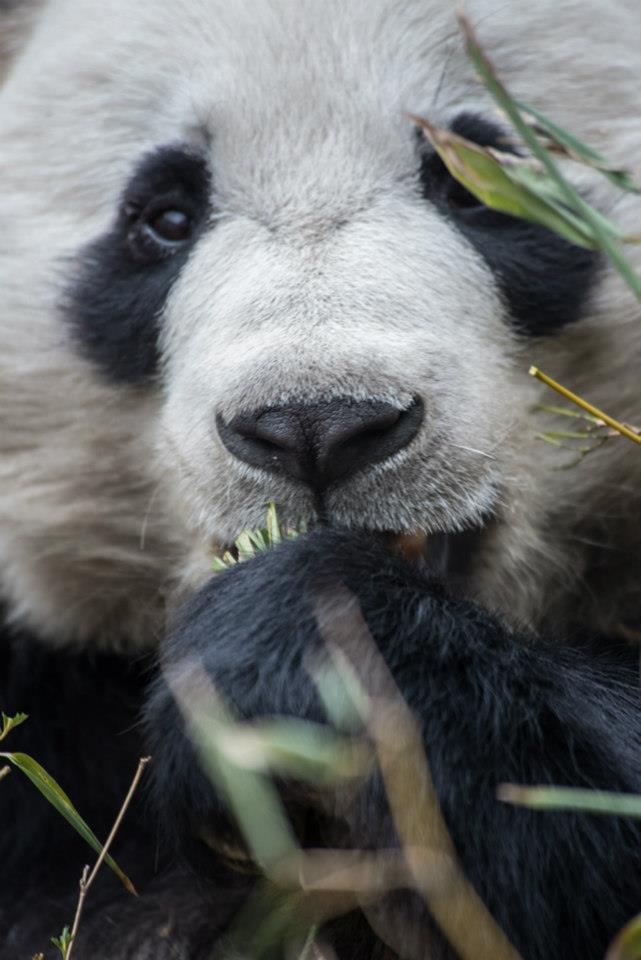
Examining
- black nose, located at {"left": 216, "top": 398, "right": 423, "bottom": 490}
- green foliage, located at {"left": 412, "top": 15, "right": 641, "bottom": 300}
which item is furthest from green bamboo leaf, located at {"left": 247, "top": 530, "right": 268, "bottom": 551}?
green foliage, located at {"left": 412, "top": 15, "right": 641, "bottom": 300}

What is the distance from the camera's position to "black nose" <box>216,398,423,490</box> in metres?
2.16

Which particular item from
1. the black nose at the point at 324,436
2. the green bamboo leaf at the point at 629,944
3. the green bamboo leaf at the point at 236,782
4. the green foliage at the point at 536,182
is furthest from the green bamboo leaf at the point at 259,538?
the green bamboo leaf at the point at 629,944

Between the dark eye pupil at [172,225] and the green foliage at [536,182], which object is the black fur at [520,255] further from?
the green foliage at [536,182]

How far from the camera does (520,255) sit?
2549 mm

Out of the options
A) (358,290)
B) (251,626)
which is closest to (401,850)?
(251,626)

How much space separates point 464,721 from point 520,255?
3.20 ft

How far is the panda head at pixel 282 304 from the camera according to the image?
2256 mm

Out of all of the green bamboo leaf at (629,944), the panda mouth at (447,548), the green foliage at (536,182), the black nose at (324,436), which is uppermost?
the green foliage at (536,182)

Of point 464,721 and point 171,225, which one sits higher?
point 171,225

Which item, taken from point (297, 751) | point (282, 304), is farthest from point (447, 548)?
Result: point (297, 751)

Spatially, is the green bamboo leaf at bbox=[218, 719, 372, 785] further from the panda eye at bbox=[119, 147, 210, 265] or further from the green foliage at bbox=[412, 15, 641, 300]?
the panda eye at bbox=[119, 147, 210, 265]

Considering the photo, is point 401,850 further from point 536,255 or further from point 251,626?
point 536,255

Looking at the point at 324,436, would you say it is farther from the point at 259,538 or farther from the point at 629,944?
the point at 629,944

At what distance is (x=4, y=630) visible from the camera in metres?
2.94
